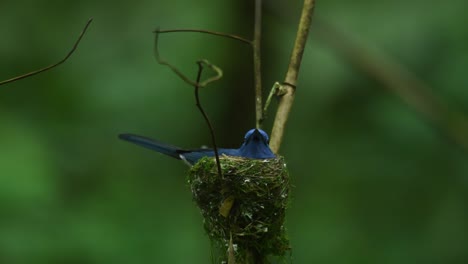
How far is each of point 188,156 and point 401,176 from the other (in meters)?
3.52

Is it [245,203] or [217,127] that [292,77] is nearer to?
[245,203]

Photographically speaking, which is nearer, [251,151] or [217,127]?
[251,151]

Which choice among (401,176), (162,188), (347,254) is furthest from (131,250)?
(401,176)

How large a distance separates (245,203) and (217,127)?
4.76 m

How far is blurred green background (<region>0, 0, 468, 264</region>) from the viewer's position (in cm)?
823

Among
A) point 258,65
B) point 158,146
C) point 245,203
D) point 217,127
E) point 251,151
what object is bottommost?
point 245,203

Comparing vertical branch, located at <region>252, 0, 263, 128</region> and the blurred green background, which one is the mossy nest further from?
the blurred green background

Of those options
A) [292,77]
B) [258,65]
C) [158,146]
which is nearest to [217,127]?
[158,146]

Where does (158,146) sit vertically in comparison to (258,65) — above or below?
below

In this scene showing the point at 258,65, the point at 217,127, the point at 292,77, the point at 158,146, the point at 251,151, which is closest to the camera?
the point at 258,65

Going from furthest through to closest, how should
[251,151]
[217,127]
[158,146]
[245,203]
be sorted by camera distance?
[217,127]
[158,146]
[251,151]
[245,203]

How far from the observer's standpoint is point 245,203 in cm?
432

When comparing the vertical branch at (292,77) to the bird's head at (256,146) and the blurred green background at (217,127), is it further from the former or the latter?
the blurred green background at (217,127)

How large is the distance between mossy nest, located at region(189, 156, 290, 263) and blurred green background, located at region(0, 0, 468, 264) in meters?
3.40
